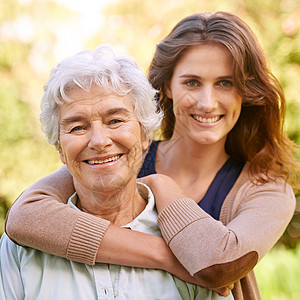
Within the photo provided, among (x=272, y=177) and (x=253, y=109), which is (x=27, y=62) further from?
(x=272, y=177)

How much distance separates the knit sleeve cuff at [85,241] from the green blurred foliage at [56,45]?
301 centimetres

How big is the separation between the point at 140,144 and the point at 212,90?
1.93 feet

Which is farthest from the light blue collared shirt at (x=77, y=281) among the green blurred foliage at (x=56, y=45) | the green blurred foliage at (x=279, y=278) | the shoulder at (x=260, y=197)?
the green blurred foliage at (x=56, y=45)

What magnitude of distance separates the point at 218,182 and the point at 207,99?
1.61ft

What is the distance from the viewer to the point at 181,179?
273cm

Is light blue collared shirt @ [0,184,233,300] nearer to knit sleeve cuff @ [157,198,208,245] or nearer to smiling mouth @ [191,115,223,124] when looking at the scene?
knit sleeve cuff @ [157,198,208,245]

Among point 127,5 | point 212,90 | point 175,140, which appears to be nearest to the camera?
point 212,90

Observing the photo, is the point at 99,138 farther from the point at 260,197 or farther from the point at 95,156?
the point at 260,197

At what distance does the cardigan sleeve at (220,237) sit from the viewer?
186 cm

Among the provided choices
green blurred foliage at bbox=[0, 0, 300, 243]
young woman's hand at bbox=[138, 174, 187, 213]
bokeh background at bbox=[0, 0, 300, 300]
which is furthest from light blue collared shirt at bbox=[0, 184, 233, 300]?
green blurred foliage at bbox=[0, 0, 300, 243]

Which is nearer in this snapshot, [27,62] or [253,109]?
[253,109]

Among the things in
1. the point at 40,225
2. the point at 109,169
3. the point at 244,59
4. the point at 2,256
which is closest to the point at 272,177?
the point at 244,59

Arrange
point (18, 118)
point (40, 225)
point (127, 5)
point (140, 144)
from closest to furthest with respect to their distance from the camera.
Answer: point (40, 225), point (140, 144), point (18, 118), point (127, 5)

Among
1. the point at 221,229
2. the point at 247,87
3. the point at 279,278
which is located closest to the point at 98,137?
the point at 221,229
